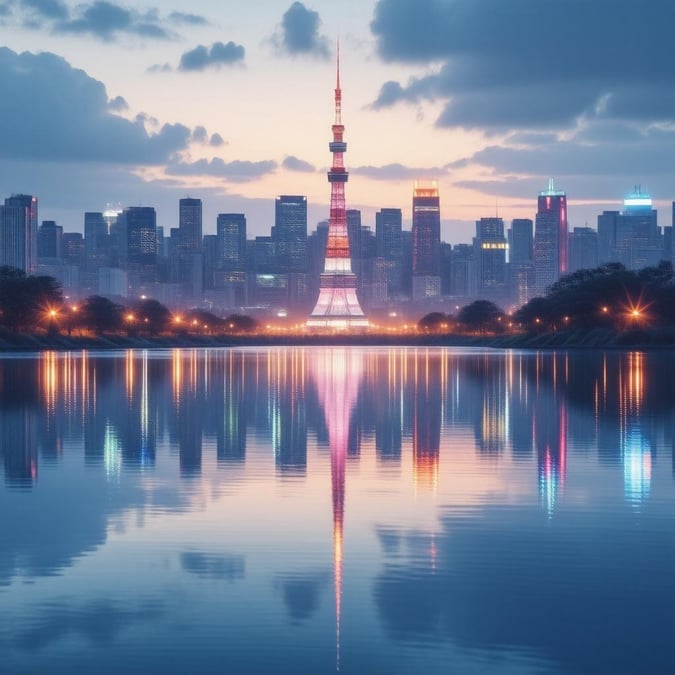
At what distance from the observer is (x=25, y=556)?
1441cm

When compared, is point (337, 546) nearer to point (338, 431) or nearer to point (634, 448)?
point (634, 448)

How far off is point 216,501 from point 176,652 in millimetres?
8484

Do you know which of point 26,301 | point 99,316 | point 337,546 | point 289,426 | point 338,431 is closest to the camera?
point 337,546

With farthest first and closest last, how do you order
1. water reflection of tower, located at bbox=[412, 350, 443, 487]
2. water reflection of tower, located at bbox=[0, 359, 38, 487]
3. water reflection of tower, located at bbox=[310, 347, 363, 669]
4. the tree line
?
the tree line → water reflection of tower, located at bbox=[0, 359, 38, 487] → water reflection of tower, located at bbox=[412, 350, 443, 487] → water reflection of tower, located at bbox=[310, 347, 363, 669]

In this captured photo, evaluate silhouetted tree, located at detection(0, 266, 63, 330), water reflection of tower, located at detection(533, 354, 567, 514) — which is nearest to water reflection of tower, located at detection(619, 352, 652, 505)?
water reflection of tower, located at detection(533, 354, 567, 514)

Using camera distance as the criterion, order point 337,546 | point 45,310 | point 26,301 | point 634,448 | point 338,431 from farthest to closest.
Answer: point 45,310 → point 26,301 → point 338,431 → point 634,448 → point 337,546

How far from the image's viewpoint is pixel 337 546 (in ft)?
49.4

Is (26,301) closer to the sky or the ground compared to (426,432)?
closer to the sky

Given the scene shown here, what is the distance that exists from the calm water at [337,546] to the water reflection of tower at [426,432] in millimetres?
148

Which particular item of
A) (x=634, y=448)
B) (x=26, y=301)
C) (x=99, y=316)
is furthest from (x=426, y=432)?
(x=99, y=316)

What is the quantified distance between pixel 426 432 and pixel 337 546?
52.6ft

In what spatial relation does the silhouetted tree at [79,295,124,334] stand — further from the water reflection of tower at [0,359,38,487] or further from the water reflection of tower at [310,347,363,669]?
the water reflection of tower at [0,359,38,487]

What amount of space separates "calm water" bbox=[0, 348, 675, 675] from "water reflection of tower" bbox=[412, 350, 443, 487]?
0.15m

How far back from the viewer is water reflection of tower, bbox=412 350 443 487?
22469mm
